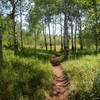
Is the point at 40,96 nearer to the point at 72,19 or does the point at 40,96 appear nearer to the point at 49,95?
the point at 49,95

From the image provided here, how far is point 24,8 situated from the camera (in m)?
31.6

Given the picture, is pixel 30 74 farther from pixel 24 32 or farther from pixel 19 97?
pixel 24 32

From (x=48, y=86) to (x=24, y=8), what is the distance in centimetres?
1902

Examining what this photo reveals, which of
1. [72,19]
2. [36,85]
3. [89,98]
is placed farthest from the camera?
[72,19]

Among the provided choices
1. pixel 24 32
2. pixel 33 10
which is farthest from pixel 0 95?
pixel 24 32

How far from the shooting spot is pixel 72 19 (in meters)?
60.1

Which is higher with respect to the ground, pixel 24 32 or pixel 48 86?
pixel 24 32

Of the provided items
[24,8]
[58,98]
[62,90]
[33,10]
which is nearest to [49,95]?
[58,98]

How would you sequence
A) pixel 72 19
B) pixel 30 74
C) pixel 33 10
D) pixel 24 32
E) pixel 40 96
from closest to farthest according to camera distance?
pixel 40 96
pixel 30 74
pixel 33 10
pixel 72 19
pixel 24 32

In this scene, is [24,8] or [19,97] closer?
[19,97]

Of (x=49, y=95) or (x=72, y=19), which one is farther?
(x=72, y=19)

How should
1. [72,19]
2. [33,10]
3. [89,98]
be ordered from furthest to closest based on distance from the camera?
[72,19] < [33,10] < [89,98]

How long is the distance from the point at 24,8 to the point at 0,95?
21111mm

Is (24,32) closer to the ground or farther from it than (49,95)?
farther from it
